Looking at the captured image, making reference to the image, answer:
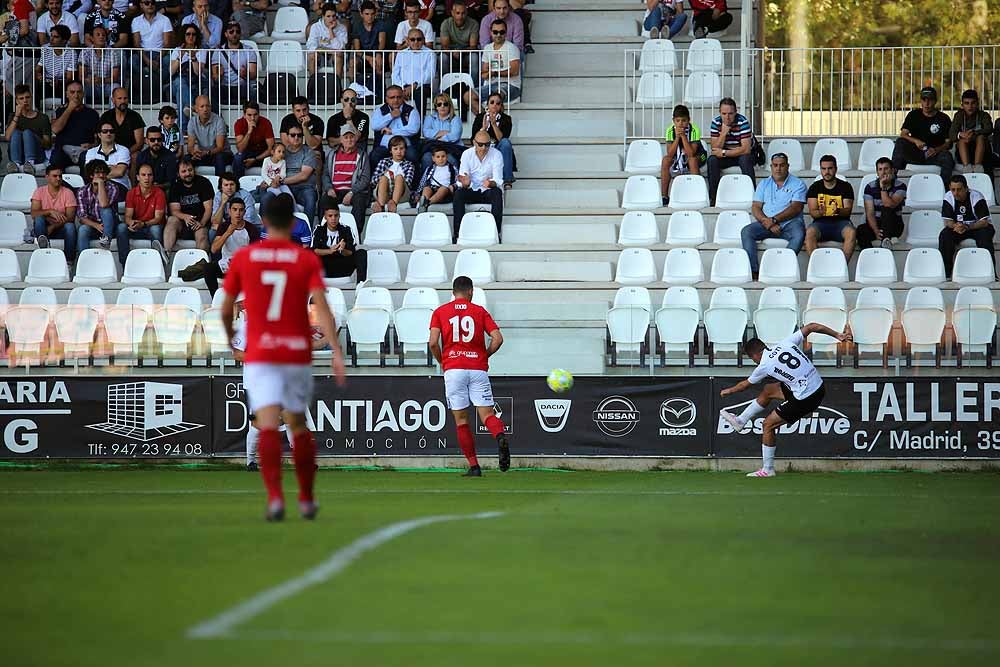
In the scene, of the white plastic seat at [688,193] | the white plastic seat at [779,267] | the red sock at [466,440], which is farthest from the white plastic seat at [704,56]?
the red sock at [466,440]

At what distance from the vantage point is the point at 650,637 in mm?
5668

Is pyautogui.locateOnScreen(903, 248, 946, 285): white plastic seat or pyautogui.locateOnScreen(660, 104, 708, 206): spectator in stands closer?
pyautogui.locateOnScreen(903, 248, 946, 285): white plastic seat

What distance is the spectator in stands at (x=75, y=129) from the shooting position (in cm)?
2373

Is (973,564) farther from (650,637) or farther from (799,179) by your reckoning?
(799,179)

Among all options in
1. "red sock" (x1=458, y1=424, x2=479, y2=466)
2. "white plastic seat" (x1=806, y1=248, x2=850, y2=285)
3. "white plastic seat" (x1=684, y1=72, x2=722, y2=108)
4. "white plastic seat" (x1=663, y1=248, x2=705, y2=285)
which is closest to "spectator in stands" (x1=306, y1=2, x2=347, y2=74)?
"white plastic seat" (x1=684, y1=72, x2=722, y2=108)

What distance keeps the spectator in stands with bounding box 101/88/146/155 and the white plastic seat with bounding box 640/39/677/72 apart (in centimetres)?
853

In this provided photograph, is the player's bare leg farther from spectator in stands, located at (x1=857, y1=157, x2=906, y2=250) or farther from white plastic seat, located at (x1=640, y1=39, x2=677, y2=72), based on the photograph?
white plastic seat, located at (x1=640, y1=39, x2=677, y2=72)

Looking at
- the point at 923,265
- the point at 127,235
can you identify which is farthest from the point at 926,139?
the point at 127,235

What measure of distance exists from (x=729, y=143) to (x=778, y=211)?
186cm

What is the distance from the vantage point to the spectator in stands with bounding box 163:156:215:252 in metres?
21.9

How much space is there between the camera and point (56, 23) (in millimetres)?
25500

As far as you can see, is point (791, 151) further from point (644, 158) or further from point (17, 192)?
point (17, 192)

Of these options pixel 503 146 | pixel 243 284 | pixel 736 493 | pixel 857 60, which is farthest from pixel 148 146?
pixel 857 60

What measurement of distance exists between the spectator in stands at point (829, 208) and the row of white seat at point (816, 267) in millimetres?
465
